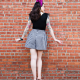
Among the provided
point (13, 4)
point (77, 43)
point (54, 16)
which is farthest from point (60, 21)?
point (13, 4)

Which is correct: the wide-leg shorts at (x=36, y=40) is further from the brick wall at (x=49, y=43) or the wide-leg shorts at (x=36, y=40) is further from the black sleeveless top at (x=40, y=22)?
the brick wall at (x=49, y=43)

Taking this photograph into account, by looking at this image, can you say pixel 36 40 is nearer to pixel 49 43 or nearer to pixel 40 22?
pixel 40 22

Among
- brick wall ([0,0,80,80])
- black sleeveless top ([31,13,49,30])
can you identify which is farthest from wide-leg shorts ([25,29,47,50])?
brick wall ([0,0,80,80])

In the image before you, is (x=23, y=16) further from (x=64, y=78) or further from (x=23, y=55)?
(x=64, y=78)

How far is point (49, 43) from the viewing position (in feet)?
10.3

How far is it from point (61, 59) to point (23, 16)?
1.56 meters

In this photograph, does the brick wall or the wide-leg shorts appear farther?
the brick wall

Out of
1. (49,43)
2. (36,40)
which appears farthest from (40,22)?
(49,43)

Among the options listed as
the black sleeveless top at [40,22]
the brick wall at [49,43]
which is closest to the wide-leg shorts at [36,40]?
the black sleeveless top at [40,22]

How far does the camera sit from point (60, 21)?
10.3 feet

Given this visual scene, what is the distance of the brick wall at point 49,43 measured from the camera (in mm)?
3100

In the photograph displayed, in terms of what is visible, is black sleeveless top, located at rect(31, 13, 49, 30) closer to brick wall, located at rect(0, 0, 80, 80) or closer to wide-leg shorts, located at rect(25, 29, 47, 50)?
wide-leg shorts, located at rect(25, 29, 47, 50)

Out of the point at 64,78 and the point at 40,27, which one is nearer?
the point at 40,27

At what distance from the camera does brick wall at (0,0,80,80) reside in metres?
3.10
